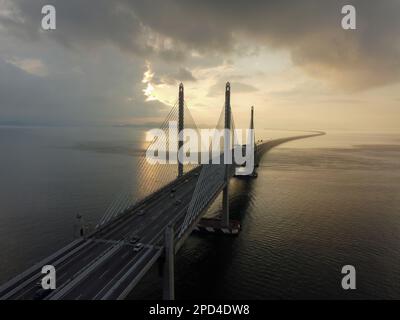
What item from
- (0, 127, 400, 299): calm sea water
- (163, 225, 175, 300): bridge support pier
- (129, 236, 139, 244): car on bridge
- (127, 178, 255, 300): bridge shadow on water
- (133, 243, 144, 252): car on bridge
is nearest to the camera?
(163, 225, 175, 300): bridge support pier

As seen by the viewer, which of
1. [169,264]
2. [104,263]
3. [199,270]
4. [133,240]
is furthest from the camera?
[199,270]

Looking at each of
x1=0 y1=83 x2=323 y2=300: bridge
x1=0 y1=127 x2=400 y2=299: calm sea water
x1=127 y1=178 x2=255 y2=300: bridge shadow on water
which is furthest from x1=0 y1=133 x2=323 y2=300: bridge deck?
x1=0 y1=127 x2=400 y2=299: calm sea water

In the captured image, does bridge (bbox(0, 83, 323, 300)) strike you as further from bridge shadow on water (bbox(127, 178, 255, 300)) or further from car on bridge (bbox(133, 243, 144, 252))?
bridge shadow on water (bbox(127, 178, 255, 300))

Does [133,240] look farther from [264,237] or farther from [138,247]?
[264,237]

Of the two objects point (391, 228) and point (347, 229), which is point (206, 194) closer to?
point (347, 229)

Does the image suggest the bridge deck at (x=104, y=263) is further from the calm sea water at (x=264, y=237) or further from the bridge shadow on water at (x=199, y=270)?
the calm sea water at (x=264, y=237)

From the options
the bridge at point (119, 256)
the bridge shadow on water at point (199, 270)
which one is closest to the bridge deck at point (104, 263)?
the bridge at point (119, 256)

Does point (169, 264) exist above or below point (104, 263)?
below

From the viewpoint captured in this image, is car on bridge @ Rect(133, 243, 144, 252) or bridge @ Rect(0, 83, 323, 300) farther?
car on bridge @ Rect(133, 243, 144, 252)

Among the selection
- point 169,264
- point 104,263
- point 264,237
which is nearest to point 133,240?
point 104,263

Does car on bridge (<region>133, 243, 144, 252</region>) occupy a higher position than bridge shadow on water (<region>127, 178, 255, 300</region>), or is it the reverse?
car on bridge (<region>133, 243, 144, 252</region>)
